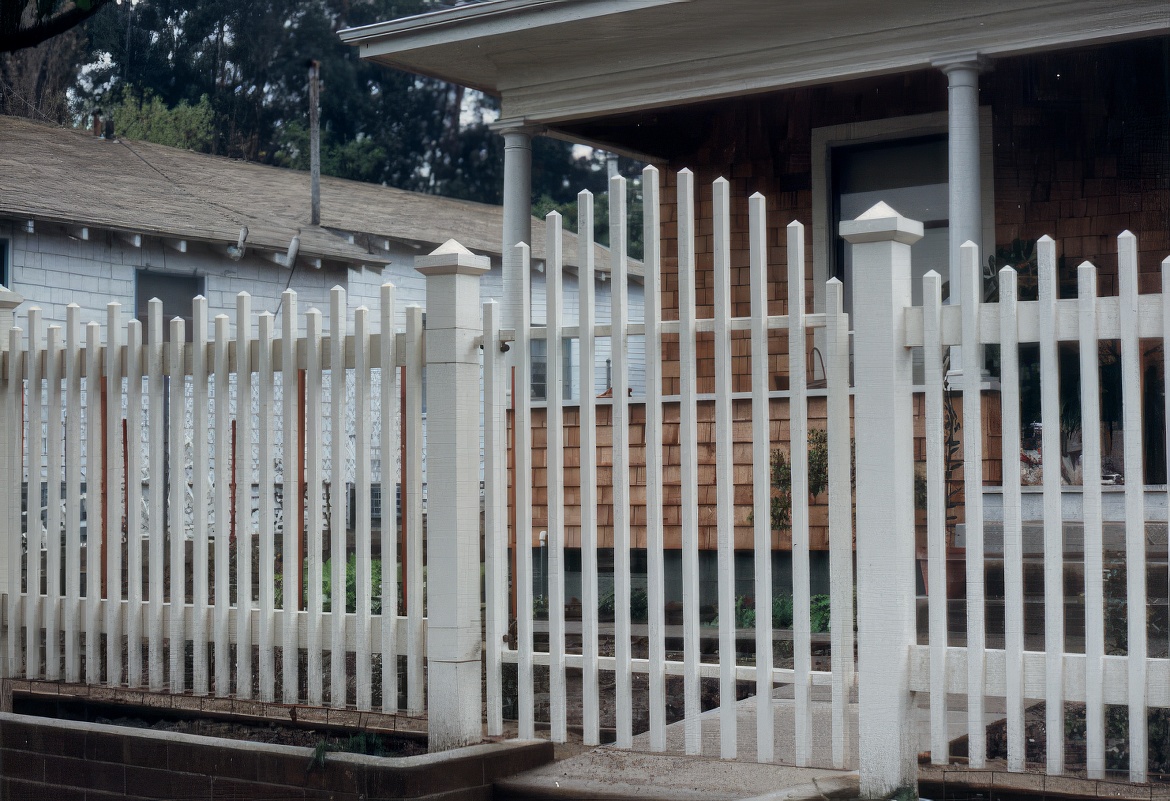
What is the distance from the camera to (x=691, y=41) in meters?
8.66

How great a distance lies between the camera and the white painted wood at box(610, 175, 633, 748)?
417 centimetres

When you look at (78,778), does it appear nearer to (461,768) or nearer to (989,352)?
(461,768)

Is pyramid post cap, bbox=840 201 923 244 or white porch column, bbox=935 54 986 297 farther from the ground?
white porch column, bbox=935 54 986 297

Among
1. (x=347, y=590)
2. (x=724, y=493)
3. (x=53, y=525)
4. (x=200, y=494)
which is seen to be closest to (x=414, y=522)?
(x=200, y=494)

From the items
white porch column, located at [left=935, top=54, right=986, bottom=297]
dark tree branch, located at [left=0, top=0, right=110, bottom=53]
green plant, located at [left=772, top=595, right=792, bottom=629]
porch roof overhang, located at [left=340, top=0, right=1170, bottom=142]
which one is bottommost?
green plant, located at [left=772, top=595, right=792, bottom=629]

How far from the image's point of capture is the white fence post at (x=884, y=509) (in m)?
3.70

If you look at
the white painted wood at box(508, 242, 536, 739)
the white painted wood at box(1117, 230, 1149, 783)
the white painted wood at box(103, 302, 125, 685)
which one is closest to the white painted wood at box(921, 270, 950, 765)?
the white painted wood at box(1117, 230, 1149, 783)

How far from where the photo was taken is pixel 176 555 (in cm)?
512

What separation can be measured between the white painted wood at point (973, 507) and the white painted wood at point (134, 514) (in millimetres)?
3297

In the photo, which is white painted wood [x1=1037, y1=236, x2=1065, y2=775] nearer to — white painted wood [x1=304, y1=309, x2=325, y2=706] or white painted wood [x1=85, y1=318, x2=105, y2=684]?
white painted wood [x1=304, y1=309, x2=325, y2=706]

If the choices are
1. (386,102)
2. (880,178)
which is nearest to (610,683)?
(880,178)

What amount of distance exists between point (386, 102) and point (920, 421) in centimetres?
2308

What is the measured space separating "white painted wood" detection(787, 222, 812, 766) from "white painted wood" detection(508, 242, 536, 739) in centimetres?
96

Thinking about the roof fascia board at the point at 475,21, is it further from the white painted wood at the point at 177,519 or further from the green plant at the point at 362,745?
the green plant at the point at 362,745
